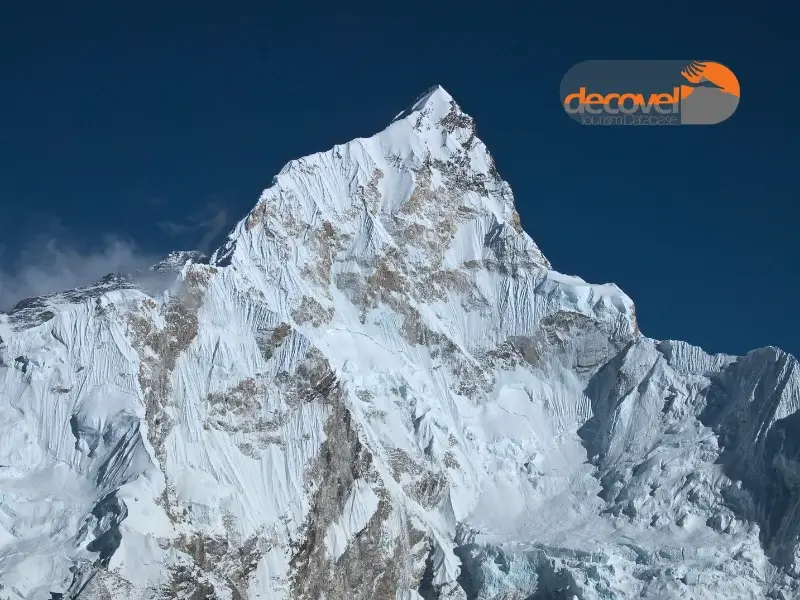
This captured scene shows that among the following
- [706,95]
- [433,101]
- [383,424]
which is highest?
[433,101]

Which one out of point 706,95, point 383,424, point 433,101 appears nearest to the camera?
point 706,95

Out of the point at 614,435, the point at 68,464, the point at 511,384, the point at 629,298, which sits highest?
the point at 629,298

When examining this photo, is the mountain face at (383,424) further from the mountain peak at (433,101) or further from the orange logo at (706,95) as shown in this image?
the orange logo at (706,95)

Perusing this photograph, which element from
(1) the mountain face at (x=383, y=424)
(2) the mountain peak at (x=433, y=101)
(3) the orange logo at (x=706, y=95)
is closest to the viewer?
(1) the mountain face at (x=383, y=424)

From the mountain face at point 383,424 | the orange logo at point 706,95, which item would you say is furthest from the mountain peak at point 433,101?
the orange logo at point 706,95

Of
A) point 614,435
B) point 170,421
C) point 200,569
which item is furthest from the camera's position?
point 614,435

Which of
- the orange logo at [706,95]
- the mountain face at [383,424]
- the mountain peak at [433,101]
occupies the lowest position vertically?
the mountain face at [383,424]

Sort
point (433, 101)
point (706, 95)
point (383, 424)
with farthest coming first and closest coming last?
1. point (433, 101)
2. point (383, 424)
3. point (706, 95)

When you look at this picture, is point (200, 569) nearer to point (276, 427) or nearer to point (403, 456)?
point (276, 427)

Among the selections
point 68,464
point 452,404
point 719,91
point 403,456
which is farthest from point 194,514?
point 719,91
